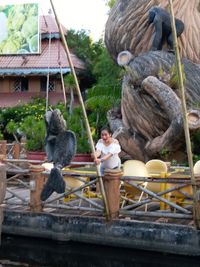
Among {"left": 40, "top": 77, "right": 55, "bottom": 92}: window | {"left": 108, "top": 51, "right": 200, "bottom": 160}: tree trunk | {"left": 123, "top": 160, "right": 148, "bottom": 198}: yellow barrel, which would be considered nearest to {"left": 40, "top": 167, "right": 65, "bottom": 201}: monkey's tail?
{"left": 123, "top": 160, "right": 148, "bottom": 198}: yellow barrel

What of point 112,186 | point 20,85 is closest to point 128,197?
point 112,186

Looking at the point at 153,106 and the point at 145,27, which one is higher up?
the point at 145,27

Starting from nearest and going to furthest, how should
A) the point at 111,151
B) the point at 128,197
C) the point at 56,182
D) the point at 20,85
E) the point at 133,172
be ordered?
the point at 56,182
the point at 111,151
the point at 133,172
the point at 128,197
the point at 20,85

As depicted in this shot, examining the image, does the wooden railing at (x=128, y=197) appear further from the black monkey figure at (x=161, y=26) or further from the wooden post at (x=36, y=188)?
the black monkey figure at (x=161, y=26)

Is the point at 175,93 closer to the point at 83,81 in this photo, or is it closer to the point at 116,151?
the point at 116,151

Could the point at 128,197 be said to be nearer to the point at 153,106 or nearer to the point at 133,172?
the point at 133,172

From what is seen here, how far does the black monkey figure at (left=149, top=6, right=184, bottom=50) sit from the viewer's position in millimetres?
13703

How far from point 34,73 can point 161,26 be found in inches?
601

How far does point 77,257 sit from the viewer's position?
8.04 meters

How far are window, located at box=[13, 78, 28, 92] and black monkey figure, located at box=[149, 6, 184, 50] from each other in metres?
17.0

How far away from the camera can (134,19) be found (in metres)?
14.5

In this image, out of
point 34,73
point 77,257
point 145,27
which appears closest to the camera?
point 77,257

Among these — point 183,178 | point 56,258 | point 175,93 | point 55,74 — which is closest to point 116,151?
point 183,178

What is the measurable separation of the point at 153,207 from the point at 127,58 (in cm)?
550
